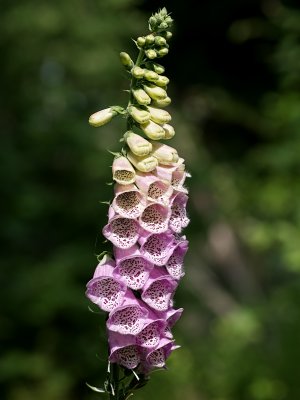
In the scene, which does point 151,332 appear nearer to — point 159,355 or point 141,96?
point 159,355

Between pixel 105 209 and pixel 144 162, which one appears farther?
pixel 105 209

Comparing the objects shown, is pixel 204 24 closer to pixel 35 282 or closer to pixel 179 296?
pixel 179 296

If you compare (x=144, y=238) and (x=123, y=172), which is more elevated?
(x=123, y=172)

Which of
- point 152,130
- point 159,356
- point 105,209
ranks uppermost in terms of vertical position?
point 105,209

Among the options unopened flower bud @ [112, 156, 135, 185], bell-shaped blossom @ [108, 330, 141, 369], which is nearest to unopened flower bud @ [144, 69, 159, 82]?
unopened flower bud @ [112, 156, 135, 185]

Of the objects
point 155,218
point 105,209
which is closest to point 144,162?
point 155,218

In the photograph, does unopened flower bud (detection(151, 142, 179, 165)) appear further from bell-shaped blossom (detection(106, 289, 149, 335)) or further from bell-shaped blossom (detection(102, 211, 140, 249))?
bell-shaped blossom (detection(106, 289, 149, 335))

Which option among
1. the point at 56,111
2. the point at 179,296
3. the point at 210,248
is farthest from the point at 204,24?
the point at 179,296
